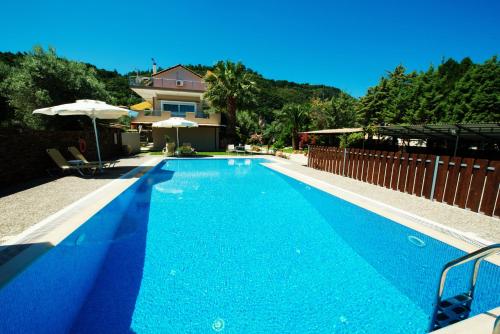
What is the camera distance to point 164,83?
25.3m

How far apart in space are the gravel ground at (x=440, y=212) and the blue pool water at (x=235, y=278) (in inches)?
45.5

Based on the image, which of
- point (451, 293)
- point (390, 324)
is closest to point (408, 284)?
point (451, 293)

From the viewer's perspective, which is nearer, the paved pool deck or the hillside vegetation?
the paved pool deck

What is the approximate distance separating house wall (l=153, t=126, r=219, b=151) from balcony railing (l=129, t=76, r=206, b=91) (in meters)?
4.72

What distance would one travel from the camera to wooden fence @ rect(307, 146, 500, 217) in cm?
604

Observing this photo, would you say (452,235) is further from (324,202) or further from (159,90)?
(159,90)

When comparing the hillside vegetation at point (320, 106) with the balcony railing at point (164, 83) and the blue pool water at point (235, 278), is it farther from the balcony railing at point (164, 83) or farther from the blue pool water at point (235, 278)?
the blue pool water at point (235, 278)

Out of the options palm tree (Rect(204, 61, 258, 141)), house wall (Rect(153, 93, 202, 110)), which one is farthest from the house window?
palm tree (Rect(204, 61, 258, 141))

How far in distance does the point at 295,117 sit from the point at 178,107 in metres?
15.0

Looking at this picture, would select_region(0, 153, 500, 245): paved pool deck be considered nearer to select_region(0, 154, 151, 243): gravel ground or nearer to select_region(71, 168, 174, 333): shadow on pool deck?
select_region(0, 154, 151, 243): gravel ground

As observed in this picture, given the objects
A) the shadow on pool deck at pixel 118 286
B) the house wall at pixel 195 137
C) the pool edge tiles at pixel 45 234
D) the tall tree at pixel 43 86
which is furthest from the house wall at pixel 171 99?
the shadow on pool deck at pixel 118 286

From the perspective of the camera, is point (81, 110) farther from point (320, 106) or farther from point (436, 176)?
point (320, 106)

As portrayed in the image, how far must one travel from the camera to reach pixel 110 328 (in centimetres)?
276

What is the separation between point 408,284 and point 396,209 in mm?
3317
